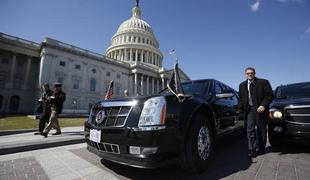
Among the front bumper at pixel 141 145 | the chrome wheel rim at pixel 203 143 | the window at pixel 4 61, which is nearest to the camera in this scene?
the front bumper at pixel 141 145

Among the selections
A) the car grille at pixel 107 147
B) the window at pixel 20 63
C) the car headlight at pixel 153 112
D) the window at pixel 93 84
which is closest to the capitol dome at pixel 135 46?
the window at pixel 93 84

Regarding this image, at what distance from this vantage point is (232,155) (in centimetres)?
365

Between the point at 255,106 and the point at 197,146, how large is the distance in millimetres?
1985

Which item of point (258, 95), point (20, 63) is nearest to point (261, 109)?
point (258, 95)

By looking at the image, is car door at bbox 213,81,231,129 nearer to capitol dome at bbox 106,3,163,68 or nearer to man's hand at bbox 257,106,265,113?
man's hand at bbox 257,106,265,113

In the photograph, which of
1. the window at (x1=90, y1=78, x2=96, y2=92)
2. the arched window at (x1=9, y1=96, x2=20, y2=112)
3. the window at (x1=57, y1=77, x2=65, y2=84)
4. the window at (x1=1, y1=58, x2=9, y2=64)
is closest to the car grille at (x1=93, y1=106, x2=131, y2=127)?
the window at (x1=57, y1=77, x2=65, y2=84)

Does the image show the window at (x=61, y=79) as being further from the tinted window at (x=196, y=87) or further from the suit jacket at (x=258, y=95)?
the suit jacket at (x=258, y=95)

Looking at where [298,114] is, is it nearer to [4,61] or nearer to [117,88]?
[117,88]

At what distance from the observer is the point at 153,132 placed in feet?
6.44

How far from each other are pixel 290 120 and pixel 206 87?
2022 mm

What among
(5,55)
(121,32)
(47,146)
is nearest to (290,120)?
(47,146)

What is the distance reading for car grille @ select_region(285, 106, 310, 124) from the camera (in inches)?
132

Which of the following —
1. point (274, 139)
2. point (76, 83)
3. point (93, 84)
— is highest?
point (93, 84)

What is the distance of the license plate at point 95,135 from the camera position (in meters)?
2.38
